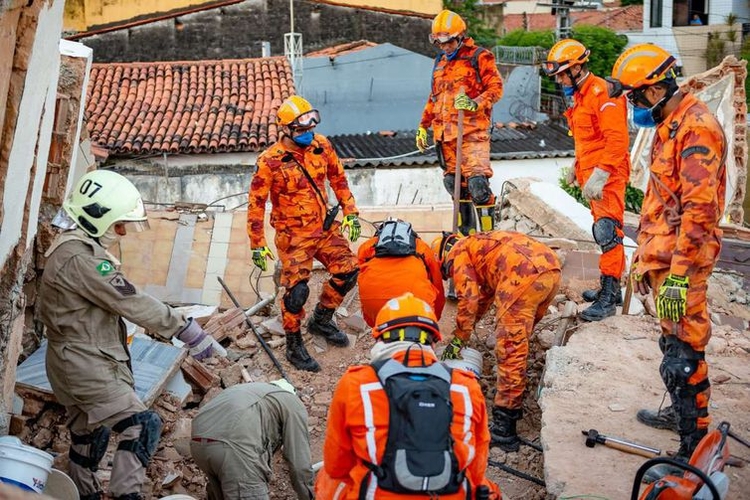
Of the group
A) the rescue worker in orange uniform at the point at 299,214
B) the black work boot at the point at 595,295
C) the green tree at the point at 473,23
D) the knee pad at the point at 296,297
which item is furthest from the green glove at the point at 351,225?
the green tree at the point at 473,23

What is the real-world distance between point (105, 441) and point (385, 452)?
2119mm

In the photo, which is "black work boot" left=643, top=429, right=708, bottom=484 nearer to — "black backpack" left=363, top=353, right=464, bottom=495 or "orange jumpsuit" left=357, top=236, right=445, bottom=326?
"black backpack" left=363, top=353, right=464, bottom=495

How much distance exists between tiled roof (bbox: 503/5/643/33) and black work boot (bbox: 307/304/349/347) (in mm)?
33494

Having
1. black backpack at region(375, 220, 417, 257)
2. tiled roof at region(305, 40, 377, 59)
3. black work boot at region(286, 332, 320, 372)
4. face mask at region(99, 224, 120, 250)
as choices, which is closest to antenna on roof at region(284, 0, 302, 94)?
tiled roof at region(305, 40, 377, 59)

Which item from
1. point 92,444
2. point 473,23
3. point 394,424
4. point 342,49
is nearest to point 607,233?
point 394,424

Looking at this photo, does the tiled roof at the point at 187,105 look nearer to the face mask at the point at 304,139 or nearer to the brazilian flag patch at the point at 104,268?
the face mask at the point at 304,139

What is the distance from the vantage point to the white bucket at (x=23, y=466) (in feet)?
14.3

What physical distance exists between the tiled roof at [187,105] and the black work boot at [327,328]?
9667 mm

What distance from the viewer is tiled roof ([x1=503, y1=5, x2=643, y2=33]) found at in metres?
39.5

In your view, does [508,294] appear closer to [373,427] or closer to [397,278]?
[397,278]

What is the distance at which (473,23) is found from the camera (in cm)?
3734

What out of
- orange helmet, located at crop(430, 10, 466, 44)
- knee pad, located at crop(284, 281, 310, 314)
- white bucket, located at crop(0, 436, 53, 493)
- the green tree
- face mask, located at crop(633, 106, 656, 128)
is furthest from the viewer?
the green tree

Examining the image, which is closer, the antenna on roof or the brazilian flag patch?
the brazilian flag patch

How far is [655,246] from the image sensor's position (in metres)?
5.09
